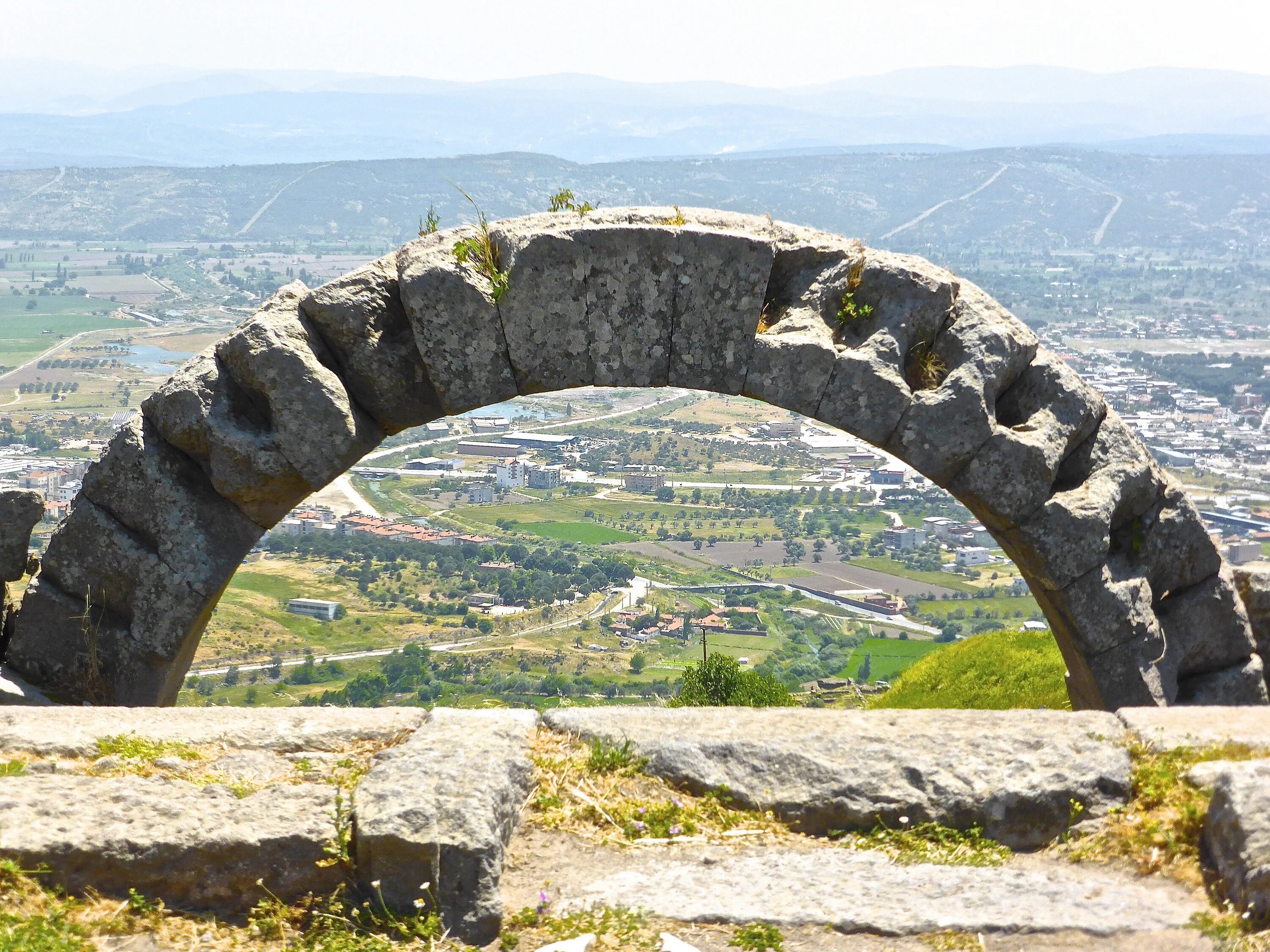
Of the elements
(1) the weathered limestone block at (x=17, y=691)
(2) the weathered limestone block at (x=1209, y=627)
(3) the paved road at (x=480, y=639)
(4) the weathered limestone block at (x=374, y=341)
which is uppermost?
(4) the weathered limestone block at (x=374, y=341)

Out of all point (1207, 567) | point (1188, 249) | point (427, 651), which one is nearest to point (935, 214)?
point (1188, 249)

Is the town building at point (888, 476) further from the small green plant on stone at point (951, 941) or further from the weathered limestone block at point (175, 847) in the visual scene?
the weathered limestone block at point (175, 847)

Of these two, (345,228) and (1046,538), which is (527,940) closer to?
(1046,538)

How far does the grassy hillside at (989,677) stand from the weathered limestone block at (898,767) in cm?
472

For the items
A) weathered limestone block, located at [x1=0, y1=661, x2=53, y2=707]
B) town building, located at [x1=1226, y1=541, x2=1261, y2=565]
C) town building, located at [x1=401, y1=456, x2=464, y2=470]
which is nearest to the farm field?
town building, located at [x1=1226, y1=541, x2=1261, y2=565]

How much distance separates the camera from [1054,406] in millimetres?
7605

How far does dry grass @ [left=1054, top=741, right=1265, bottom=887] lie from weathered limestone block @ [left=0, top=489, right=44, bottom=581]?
6.13m

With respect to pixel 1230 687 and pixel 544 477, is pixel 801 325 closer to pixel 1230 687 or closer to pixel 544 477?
pixel 1230 687

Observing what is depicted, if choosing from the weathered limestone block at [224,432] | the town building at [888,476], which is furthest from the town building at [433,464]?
the weathered limestone block at [224,432]

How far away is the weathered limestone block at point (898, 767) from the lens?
4.79m

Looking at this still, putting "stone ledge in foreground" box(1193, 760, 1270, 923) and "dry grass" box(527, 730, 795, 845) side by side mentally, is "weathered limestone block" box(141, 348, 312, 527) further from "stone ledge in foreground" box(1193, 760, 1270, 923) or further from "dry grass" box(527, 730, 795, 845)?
"stone ledge in foreground" box(1193, 760, 1270, 923)

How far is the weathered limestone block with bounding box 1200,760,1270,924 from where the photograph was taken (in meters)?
4.06

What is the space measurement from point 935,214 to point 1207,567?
15715 cm

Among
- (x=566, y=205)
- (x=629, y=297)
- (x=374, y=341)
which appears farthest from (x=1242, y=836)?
(x=374, y=341)
